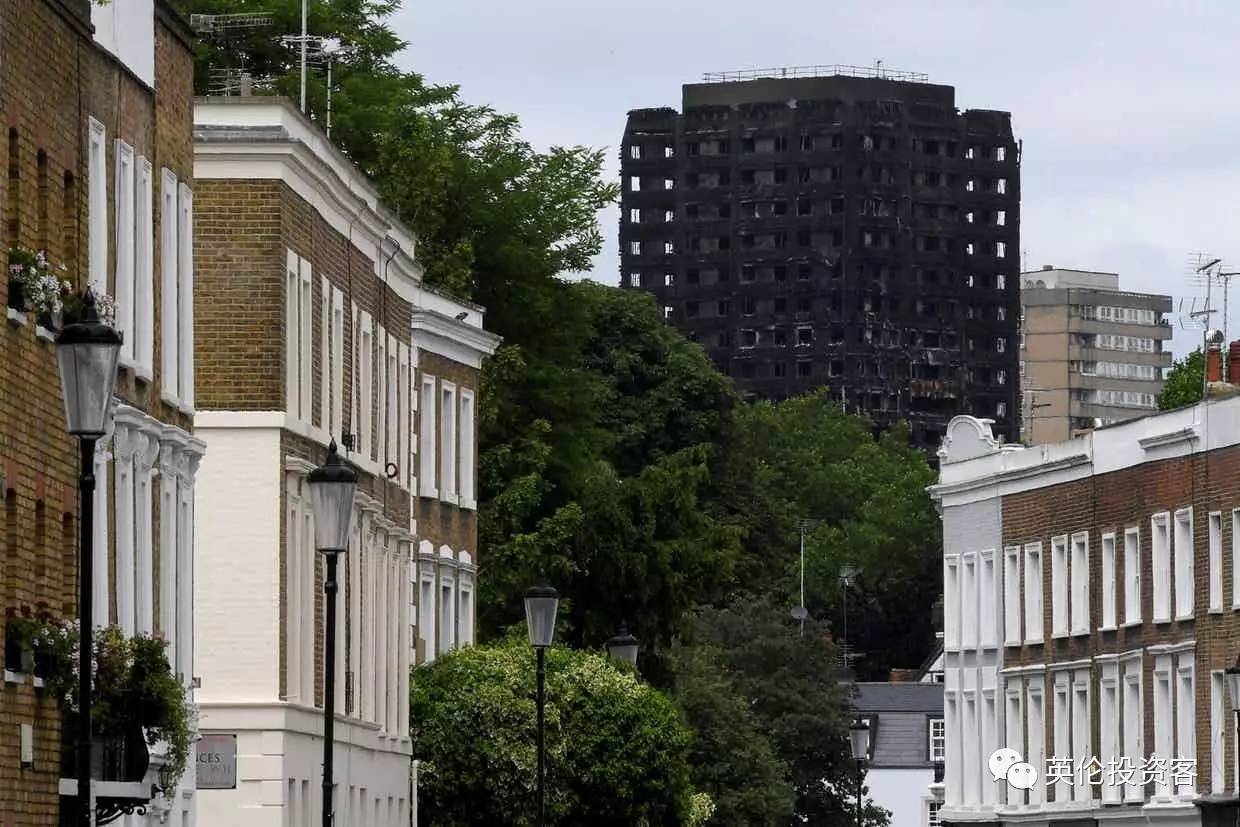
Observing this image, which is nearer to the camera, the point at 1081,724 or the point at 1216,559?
the point at 1216,559

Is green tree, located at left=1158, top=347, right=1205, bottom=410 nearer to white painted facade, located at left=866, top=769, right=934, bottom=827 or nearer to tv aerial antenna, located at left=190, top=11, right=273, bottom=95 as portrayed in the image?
white painted facade, located at left=866, top=769, right=934, bottom=827

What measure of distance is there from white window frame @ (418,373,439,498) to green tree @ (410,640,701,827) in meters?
3.15

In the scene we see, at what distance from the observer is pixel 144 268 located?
114 ft

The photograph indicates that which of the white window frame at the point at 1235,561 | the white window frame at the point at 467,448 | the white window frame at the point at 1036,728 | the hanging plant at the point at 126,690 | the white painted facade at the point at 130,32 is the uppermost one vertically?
the white painted facade at the point at 130,32

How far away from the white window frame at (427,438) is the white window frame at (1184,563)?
2166 centimetres

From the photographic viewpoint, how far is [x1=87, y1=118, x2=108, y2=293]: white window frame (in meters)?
31.6

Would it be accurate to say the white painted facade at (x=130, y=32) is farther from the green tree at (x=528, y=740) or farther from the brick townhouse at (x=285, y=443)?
the green tree at (x=528, y=740)

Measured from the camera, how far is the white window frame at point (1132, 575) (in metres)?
77.9

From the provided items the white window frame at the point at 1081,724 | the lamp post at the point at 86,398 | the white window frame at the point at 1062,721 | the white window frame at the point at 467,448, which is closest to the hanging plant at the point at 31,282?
the lamp post at the point at 86,398

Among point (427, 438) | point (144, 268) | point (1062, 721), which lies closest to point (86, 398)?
point (144, 268)

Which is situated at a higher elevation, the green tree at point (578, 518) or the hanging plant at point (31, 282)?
the green tree at point (578, 518)

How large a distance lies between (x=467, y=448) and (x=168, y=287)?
973 inches

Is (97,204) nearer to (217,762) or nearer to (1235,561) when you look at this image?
(217,762)

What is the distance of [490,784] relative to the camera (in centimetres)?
5372
